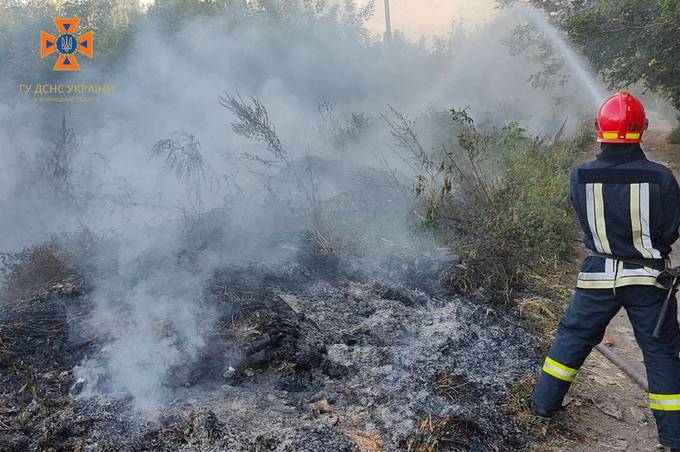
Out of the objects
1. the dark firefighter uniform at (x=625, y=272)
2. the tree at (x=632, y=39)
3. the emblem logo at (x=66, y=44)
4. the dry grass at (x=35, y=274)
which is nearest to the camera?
the dark firefighter uniform at (x=625, y=272)

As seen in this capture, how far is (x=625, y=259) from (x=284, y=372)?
225cm

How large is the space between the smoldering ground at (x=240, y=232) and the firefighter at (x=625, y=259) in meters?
0.70

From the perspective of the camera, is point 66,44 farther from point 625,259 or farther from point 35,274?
point 625,259

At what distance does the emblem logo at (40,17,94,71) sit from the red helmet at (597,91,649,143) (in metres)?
9.32

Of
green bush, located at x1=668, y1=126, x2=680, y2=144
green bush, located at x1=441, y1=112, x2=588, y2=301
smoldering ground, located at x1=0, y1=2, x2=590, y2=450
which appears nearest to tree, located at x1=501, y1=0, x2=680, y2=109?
green bush, located at x1=441, y1=112, x2=588, y2=301

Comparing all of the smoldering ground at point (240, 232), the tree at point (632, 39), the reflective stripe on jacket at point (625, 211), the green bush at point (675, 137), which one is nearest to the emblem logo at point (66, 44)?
the smoldering ground at point (240, 232)

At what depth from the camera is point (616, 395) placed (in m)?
3.36

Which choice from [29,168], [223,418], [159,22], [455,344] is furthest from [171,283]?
[159,22]

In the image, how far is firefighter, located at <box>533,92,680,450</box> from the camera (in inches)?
106

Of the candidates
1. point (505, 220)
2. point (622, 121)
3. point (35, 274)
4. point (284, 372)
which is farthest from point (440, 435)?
point (35, 274)

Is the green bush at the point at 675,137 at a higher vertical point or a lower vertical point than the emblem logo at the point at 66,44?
lower

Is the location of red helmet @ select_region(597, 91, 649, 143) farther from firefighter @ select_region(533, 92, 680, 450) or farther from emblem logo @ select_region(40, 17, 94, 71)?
emblem logo @ select_region(40, 17, 94, 71)

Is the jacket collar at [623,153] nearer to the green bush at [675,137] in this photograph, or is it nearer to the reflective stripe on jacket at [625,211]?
the reflective stripe on jacket at [625,211]

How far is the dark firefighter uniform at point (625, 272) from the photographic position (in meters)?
2.70
